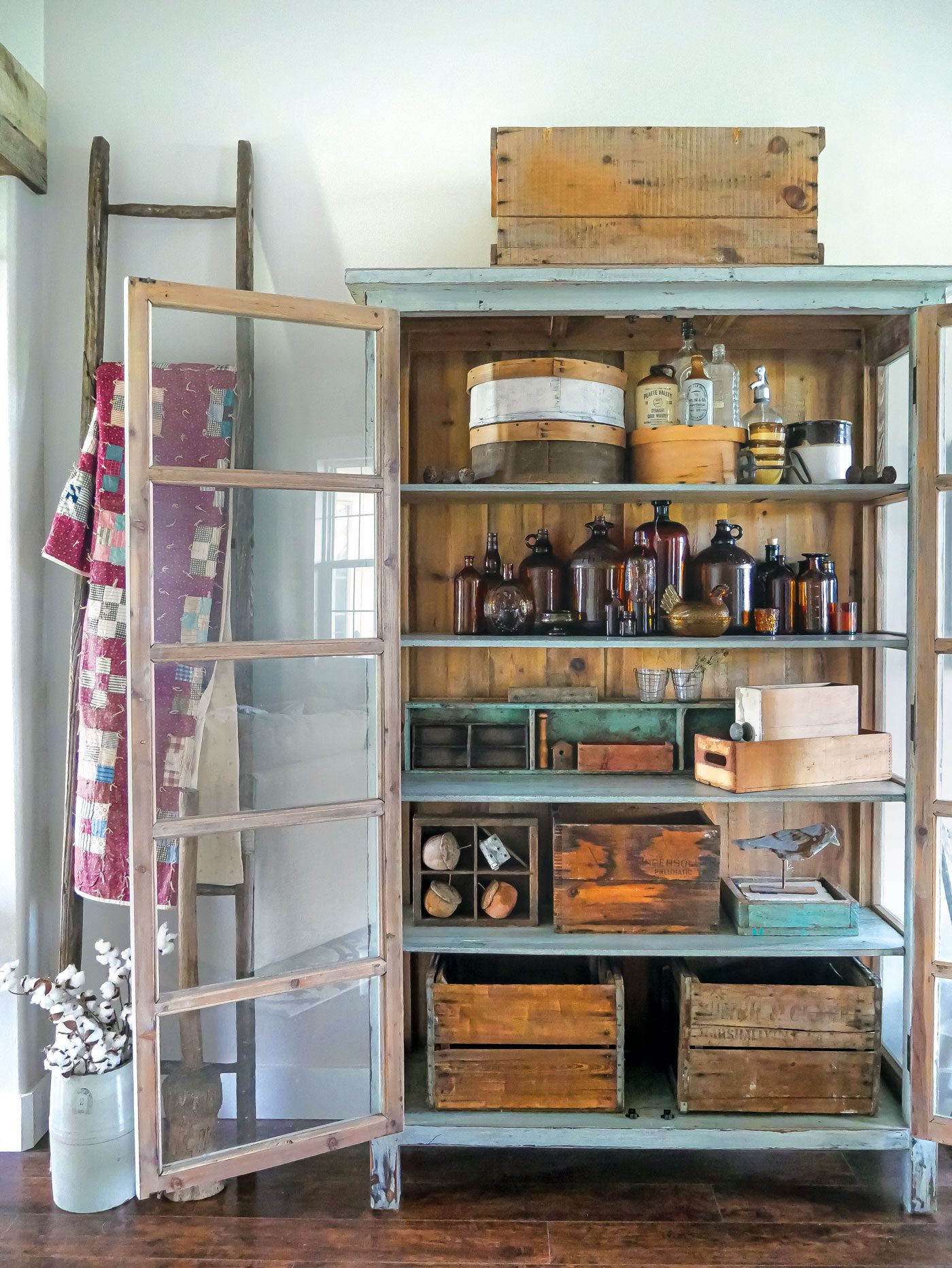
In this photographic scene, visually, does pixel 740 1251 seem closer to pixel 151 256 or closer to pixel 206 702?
pixel 206 702

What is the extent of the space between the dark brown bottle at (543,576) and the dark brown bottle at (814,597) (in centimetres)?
59

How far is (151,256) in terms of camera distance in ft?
7.75

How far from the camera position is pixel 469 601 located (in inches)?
89.2

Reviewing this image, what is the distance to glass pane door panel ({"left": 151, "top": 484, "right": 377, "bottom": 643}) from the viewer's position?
187 cm

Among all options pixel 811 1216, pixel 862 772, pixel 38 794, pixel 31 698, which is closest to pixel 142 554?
pixel 31 698

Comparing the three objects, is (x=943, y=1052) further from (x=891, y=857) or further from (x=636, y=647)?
(x=636, y=647)

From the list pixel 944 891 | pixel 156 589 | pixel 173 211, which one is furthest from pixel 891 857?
pixel 173 211

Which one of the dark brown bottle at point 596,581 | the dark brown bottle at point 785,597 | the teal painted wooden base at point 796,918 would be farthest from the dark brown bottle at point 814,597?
the teal painted wooden base at point 796,918

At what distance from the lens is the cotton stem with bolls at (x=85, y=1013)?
6.82 feet

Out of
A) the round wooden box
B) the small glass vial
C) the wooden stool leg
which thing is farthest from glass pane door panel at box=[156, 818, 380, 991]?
the small glass vial

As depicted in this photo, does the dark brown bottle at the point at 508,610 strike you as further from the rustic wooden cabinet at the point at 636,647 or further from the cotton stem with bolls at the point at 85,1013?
the cotton stem with bolls at the point at 85,1013

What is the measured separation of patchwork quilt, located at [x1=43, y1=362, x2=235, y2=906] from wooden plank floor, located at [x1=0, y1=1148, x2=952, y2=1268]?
0.72 meters

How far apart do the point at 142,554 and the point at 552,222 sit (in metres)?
1.16

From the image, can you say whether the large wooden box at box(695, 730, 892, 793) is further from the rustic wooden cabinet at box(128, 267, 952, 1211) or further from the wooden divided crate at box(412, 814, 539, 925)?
the wooden divided crate at box(412, 814, 539, 925)
